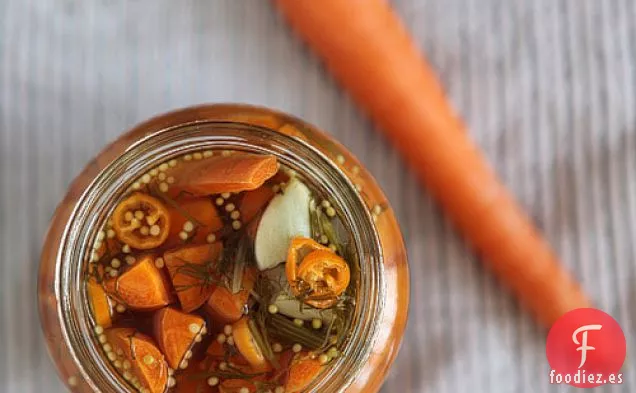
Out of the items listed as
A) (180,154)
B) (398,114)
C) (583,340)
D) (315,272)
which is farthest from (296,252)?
(583,340)

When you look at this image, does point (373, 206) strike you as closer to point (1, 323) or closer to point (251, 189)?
point (251, 189)

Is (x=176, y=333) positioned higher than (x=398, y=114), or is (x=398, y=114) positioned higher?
(x=398, y=114)

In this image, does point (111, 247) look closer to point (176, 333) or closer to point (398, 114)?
point (176, 333)

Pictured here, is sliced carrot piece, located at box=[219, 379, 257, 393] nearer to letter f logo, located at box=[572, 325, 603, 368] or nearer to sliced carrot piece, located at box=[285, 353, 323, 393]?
sliced carrot piece, located at box=[285, 353, 323, 393]

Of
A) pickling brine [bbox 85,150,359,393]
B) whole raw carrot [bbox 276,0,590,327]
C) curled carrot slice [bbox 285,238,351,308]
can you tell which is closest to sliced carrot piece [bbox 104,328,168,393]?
pickling brine [bbox 85,150,359,393]

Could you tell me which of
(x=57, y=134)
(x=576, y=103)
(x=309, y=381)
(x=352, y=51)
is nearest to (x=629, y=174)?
(x=576, y=103)

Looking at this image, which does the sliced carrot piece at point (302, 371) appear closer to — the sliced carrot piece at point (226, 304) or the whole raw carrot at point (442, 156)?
the sliced carrot piece at point (226, 304)
